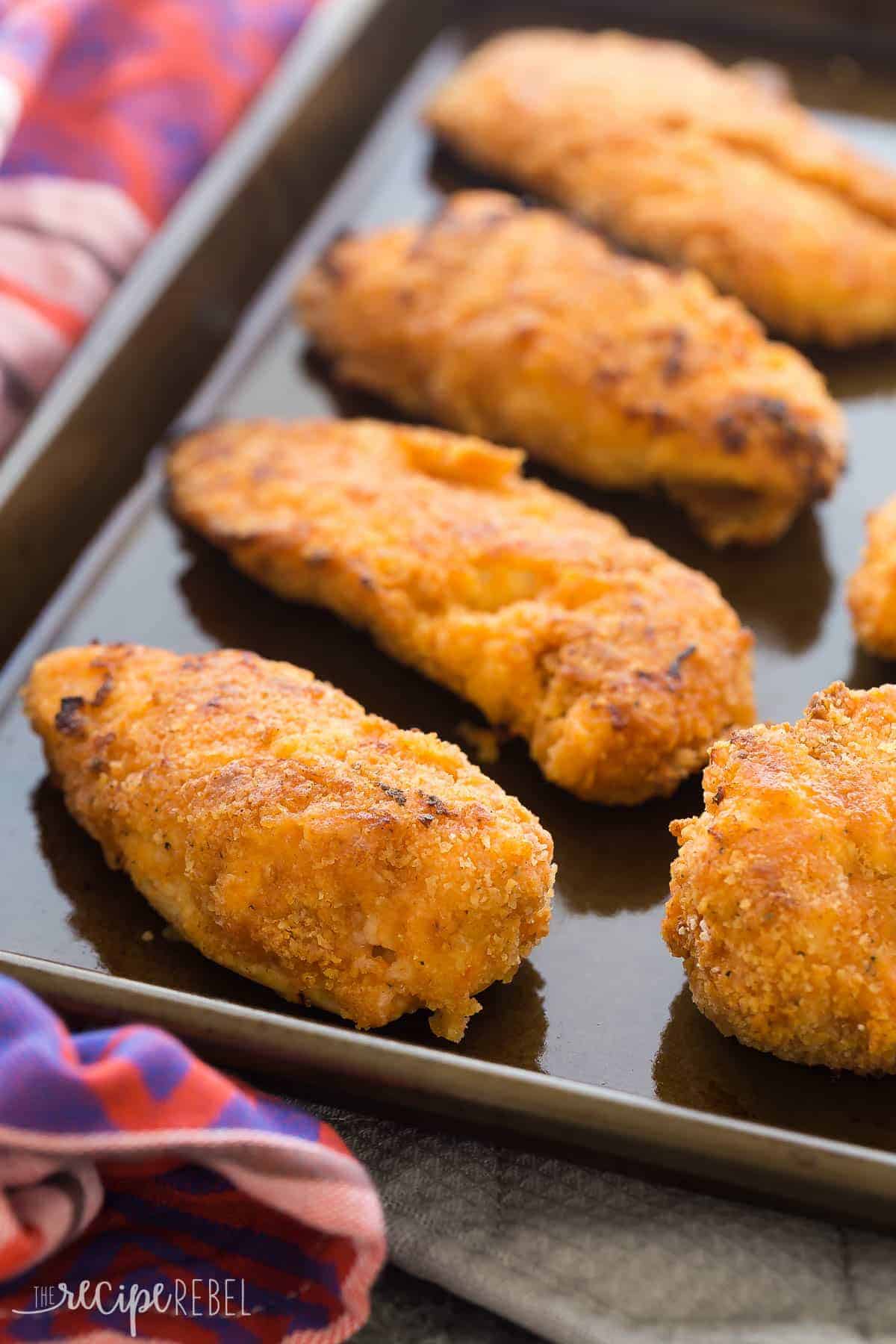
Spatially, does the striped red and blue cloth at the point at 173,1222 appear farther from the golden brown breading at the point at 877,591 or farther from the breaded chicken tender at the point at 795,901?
the golden brown breading at the point at 877,591

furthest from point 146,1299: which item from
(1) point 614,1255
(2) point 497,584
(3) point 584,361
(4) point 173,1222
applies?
(3) point 584,361

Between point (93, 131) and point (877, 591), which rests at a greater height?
point (93, 131)

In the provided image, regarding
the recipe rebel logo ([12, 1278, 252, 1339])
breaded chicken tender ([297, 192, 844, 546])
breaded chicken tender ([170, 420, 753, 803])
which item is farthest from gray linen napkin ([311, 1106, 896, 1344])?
breaded chicken tender ([297, 192, 844, 546])

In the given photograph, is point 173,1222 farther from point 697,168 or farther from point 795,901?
point 697,168

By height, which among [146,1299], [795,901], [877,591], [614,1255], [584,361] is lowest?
[146,1299]

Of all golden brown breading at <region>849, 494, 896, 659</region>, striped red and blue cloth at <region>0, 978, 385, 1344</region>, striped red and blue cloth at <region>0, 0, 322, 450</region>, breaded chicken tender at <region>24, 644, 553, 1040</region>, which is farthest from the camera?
striped red and blue cloth at <region>0, 0, 322, 450</region>

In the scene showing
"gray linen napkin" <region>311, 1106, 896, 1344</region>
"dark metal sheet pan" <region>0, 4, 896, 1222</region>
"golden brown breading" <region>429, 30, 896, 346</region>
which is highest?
"golden brown breading" <region>429, 30, 896, 346</region>

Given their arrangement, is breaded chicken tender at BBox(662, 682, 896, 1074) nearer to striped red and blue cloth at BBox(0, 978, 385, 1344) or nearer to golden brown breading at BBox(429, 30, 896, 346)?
striped red and blue cloth at BBox(0, 978, 385, 1344)
